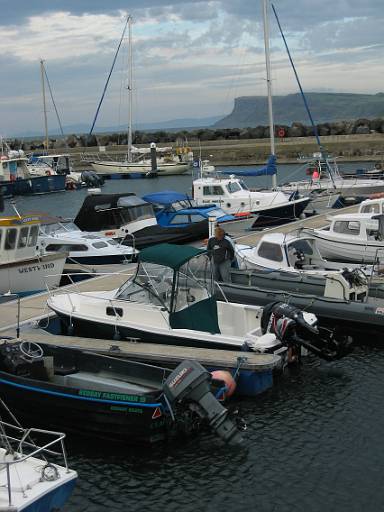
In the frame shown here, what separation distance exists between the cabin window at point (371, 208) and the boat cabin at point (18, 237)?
10.6m

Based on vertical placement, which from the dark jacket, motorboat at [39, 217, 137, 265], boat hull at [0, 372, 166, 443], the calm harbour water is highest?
the dark jacket

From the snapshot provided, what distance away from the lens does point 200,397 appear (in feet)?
36.0

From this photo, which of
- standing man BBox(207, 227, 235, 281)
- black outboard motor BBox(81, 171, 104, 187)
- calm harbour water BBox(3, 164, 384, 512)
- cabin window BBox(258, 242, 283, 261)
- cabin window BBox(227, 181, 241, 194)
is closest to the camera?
calm harbour water BBox(3, 164, 384, 512)

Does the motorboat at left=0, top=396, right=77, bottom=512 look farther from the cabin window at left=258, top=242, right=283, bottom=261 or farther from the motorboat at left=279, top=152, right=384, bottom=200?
the motorboat at left=279, top=152, right=384, bottom=200

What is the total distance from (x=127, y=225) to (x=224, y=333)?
1364 cm

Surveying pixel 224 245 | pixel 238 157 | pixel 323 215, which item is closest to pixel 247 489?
pixel 224 245

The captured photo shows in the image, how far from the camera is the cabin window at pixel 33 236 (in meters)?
20.1

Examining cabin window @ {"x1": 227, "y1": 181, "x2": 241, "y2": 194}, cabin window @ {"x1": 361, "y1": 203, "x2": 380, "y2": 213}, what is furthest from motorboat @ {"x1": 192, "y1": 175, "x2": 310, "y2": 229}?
cabin window @ {"x1": 361, "y1": 203, "x2": 380, "y2": 213}

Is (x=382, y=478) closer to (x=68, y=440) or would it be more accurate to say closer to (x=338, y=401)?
(x=338, y=401)

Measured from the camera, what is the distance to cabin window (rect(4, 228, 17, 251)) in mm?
19625

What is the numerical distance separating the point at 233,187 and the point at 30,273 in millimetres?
15392

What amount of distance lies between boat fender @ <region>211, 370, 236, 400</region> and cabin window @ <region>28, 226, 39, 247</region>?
9.43 m

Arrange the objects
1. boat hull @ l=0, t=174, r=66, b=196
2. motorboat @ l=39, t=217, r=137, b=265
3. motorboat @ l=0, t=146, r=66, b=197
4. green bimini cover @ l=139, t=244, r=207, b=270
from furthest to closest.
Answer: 1. motorboat @ l=0, t=146, r=66, b=197
2. boat hull @ l=0, t=174, r=66, b=196
3. motorboat @ l=39, t=217, r=137, b=265
4. green bimini cover @ l=139, t=244, r=207, b=270

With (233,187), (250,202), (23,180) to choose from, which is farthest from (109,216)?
(23,180)
